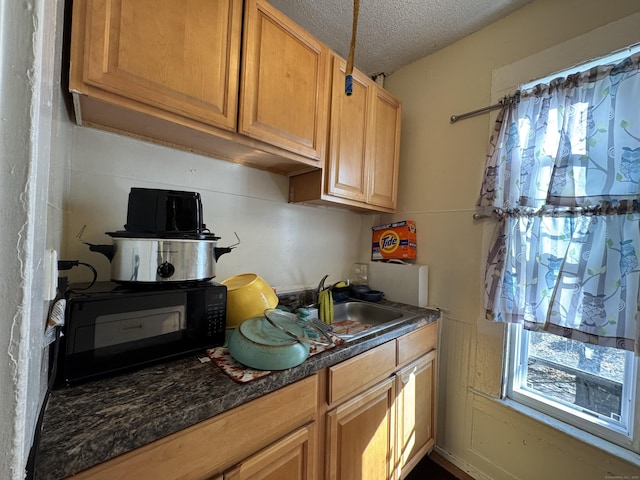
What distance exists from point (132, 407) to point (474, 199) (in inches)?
65.9

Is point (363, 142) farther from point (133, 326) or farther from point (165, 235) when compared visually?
point (133, 326)

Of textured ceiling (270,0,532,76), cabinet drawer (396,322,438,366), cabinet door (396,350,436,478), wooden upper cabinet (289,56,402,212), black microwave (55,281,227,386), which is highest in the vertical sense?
textured ceiling (270,0,532,76)

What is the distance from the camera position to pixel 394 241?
176 centimetres

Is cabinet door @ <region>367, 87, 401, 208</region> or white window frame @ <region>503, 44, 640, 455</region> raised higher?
cabinet door @ <region>367, 87, 401, 208</region>

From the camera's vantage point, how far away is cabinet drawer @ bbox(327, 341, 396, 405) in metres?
0.94

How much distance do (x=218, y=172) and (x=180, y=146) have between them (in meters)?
0.19

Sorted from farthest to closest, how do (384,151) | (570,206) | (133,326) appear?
1. (384,151)
2. (570,206)
3. (133,326)

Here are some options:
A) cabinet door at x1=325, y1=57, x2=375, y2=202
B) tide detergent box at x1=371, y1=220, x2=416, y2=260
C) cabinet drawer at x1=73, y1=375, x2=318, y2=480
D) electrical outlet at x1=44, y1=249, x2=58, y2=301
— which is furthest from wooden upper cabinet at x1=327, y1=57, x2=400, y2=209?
electrical outlet at x1=44, y1=249, x2=58, y2=301

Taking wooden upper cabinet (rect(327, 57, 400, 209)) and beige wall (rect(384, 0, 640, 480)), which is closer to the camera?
beige wall (rect(384, 0, 640, 480))

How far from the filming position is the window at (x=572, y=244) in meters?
1.01

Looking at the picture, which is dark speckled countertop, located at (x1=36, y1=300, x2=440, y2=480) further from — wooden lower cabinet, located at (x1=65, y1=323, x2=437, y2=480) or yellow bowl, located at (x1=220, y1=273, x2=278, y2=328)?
yellow bowl, located at (x1=220, y1=273, x2=278, y2=328)

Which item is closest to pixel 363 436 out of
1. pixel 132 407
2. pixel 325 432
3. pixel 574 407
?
pixel 325 432

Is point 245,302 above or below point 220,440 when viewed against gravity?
above

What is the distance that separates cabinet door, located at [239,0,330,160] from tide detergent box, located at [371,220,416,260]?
769 mm
